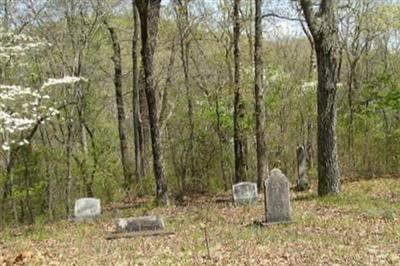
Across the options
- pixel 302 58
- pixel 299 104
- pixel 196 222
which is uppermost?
pixel 302 58

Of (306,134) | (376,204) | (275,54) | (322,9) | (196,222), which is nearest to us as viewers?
(196,222)

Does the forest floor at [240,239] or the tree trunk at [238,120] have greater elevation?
the tree trunk at [238,120]

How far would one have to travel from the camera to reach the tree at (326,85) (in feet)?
58.6

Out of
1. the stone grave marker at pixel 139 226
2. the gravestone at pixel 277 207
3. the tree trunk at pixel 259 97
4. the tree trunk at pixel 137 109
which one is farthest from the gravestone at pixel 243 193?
the tree trunk at pixel 137 109

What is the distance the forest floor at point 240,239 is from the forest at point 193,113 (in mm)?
173

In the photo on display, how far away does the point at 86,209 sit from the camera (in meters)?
18.9

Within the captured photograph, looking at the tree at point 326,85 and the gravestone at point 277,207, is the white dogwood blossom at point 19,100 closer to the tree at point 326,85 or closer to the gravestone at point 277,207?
the gravestone at point 277,207

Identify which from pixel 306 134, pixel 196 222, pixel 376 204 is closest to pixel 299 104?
pixel 306 134

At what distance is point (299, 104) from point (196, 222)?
18013 millimetres

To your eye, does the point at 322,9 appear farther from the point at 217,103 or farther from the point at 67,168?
the point at 67,168

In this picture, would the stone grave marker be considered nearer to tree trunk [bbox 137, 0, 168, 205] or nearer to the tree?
tree trunk [bbox 137, 0, 168, 205]

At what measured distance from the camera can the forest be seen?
714 inches

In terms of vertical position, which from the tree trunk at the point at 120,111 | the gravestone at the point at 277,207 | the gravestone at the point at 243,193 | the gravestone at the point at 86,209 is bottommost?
the gravestone at the point at 86,209

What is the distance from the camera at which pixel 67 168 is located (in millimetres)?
25922
